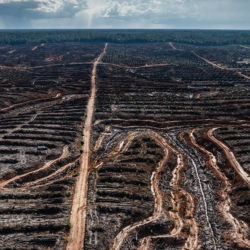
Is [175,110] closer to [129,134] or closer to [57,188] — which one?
[129,134]

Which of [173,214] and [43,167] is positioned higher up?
[43,167]

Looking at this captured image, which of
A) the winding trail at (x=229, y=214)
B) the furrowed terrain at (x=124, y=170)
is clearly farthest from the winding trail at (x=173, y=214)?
the winding trail at (x=229, y=214)

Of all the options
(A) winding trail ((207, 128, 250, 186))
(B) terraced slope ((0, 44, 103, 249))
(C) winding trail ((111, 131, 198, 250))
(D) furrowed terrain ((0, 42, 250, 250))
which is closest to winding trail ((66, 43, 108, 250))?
(D) furrowed terrain ((0, 42, 250, 250))

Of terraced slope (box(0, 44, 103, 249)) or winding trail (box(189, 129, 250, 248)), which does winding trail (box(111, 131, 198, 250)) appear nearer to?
winding trail (box(189, 129, 250, 248))

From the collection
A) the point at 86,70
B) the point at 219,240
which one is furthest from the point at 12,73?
the point at 219,240

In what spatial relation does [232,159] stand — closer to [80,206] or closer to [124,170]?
[124,170]

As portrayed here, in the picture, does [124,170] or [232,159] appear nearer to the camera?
[124,170]

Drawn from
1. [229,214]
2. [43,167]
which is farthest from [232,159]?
[43,167]
